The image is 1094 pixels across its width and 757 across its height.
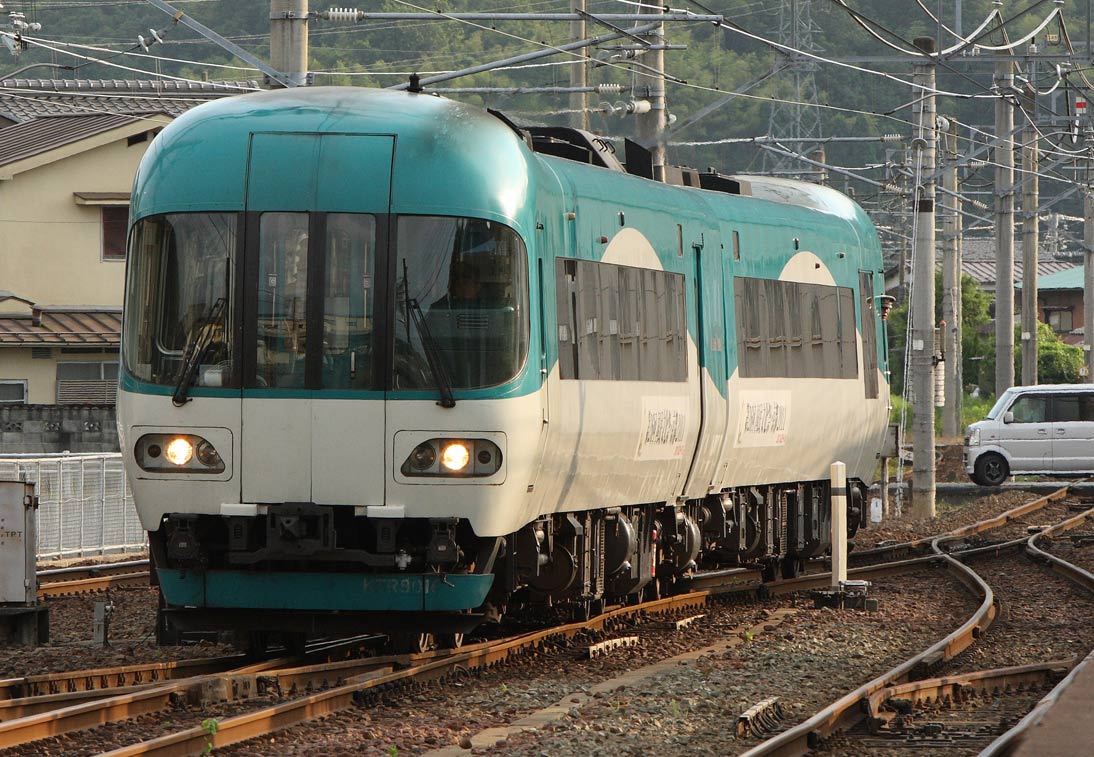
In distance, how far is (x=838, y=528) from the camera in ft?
53.3

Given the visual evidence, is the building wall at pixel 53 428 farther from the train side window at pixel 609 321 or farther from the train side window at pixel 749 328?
the train side window at pixel 609 321

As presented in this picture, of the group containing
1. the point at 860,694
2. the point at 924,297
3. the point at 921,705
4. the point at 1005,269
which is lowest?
the point at 921,705

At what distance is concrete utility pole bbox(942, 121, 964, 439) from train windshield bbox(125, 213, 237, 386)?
73.1 feet

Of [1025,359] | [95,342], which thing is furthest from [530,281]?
[1025,359]

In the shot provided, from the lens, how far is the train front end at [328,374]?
34.2ft

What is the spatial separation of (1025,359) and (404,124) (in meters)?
35.3

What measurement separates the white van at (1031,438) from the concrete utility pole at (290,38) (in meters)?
21.2

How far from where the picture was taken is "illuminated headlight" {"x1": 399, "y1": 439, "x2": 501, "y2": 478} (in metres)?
10.4

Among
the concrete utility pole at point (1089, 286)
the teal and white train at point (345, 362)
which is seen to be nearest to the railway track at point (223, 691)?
the teal and white train at point (345, 362)

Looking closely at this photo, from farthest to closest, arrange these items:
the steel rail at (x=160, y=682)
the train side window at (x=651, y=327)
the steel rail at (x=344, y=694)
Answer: the train side window at (x=651, y=327) < the steel rail at (x=160, y=682) < the steel rail at (x=344, y=694)

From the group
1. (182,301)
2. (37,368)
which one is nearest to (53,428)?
(37,368)

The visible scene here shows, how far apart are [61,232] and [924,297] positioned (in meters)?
14.1

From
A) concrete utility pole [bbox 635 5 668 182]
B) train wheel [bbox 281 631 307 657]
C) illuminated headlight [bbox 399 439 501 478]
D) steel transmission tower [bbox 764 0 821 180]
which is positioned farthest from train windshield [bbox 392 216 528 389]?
steel transmission tower [bbox 764 0 821 180]

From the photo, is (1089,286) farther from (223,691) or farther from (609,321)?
(223,691)
